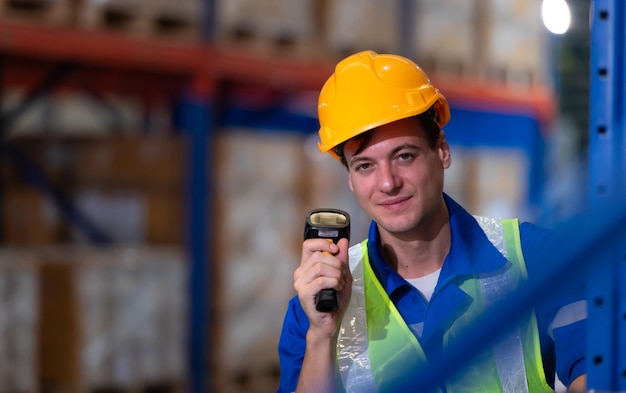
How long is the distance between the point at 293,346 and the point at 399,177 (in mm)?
530

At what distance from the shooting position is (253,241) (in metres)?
6.90

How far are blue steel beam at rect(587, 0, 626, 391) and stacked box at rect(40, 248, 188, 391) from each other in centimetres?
448

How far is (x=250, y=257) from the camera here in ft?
22.7

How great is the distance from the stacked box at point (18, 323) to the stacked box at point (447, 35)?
4.06 metres

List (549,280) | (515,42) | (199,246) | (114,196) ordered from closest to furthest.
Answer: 1. (549,280)
2. (199,246)
3. (114,196)
4. (515,42)

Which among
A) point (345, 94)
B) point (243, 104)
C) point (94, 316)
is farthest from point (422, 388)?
point (243, 104)

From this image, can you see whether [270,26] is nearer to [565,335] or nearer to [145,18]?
[145,18]

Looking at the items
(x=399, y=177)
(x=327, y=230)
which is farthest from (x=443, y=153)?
(x=327, y=230)

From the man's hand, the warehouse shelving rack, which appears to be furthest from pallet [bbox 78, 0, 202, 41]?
the man's hand

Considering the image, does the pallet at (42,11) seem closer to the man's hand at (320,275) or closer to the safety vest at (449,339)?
the safety vest at (449,339)

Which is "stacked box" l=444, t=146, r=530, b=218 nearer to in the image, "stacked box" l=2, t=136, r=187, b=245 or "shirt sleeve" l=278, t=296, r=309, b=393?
"stacked box" l=2, t=136, r=187, b=245

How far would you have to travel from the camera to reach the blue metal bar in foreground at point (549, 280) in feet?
4.68

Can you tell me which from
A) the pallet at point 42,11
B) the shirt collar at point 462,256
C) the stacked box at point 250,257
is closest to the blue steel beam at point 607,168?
the shirt collar at point 462,256

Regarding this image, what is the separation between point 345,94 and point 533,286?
126 cm
